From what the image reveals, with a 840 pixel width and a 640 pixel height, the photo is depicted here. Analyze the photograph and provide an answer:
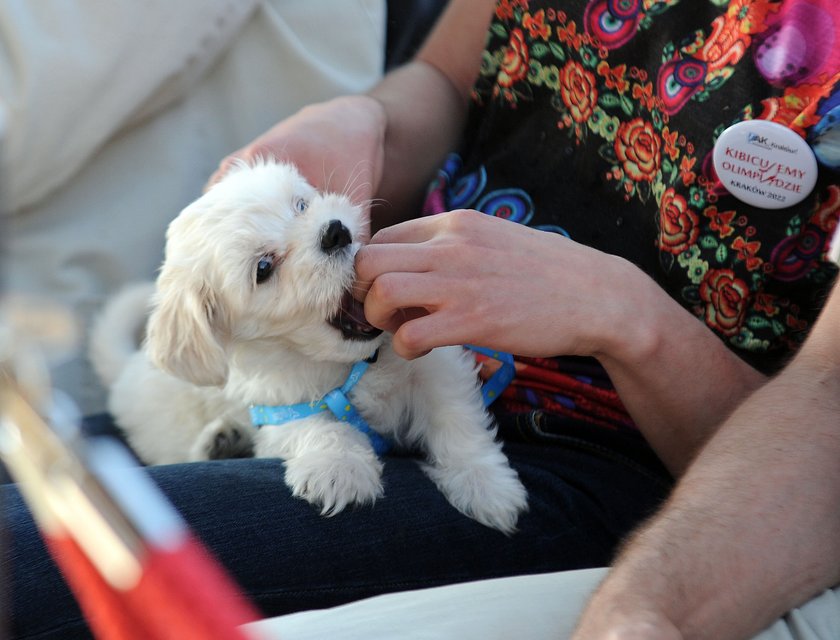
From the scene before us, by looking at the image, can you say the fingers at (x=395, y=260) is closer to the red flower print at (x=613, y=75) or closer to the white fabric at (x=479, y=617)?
the white fabric at (x=479, y=617)

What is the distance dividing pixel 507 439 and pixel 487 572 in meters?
0.31

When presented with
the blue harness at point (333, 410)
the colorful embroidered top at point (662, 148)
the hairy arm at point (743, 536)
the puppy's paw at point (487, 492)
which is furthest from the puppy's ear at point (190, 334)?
the hairy arm at point (743, 536)

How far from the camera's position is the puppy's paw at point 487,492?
1.21m

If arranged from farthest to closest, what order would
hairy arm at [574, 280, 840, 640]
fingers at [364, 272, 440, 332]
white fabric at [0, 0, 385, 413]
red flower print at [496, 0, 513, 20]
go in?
white fabric at [0, 0, 385, 413], red flower print at [496, 0, 513, 20], fingers at [364, 272, 440, 332], hairy arm at [574, 280, 840, 640]

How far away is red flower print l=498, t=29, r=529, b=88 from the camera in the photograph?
4.84 feet

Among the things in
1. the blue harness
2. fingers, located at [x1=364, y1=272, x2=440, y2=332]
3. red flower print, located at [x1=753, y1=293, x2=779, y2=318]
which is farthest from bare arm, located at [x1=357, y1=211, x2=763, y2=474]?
the blue harness

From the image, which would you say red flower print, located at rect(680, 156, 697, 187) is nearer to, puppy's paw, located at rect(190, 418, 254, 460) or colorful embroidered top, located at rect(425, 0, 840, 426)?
colorful embroidered top, located at rect(425, 0, 840, 426)

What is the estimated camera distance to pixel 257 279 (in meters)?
1.23

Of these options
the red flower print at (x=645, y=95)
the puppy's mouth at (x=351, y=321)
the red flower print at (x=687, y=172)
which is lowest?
the puppy's mouth at (x=351, y=321)

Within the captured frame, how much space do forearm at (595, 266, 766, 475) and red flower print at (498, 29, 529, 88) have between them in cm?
51

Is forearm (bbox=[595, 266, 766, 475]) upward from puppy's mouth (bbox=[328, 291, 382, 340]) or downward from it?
upward

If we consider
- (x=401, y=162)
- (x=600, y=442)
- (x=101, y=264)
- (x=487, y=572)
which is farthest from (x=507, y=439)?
(x=101, y=264)

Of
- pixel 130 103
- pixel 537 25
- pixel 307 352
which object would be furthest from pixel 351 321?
pixel 130 103

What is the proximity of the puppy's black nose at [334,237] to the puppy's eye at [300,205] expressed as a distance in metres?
0.09
